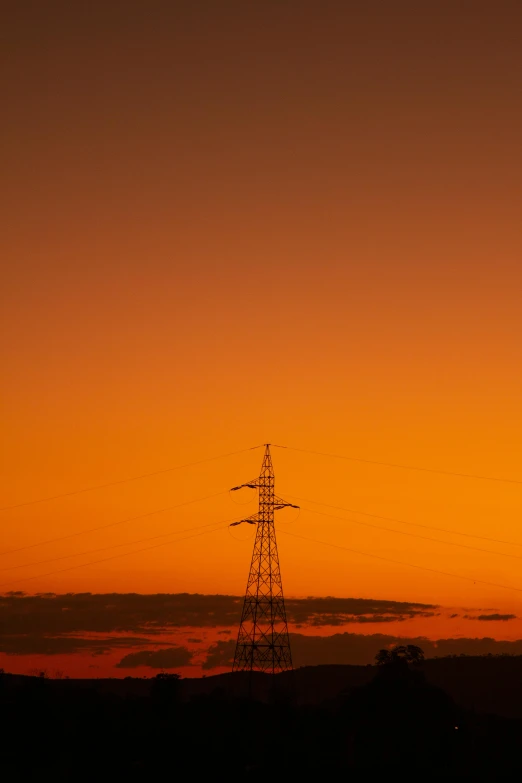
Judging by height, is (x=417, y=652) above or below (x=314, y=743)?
above

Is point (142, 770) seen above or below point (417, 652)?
below

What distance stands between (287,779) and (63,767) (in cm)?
2897

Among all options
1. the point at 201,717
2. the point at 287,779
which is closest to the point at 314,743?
the point at 287,779

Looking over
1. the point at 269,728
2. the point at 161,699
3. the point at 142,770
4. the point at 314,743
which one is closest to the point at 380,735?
the point at 314,743

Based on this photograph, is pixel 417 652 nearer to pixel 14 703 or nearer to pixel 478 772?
pixel 478 772

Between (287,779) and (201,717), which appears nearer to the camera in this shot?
(287,779)

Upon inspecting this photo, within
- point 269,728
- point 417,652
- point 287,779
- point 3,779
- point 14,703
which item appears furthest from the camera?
point 14,703

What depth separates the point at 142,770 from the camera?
95750 millimetres

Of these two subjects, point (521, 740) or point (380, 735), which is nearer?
point (380, 735)

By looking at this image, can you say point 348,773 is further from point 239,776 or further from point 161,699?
point 161,699

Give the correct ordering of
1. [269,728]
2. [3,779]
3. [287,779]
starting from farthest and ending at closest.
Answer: [269,728] < [3,779] < [287,779]

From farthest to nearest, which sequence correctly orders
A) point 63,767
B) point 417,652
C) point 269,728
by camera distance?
point 417,652
point 269,728
point 63,767

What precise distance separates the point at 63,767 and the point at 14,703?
28.9 meters

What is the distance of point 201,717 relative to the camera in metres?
126
